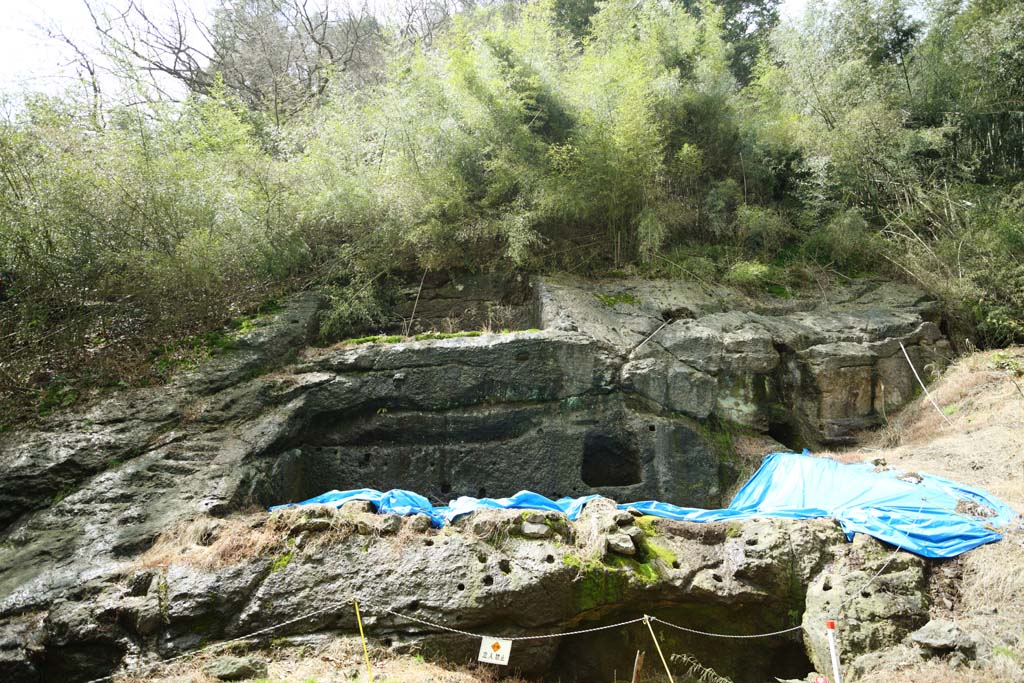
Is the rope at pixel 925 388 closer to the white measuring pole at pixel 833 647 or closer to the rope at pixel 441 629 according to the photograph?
the rope at pixel 441 629

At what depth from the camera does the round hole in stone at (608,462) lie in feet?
31.2

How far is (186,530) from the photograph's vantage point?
7109 millimetres

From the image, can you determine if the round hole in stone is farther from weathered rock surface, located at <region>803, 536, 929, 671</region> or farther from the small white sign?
the small white sign

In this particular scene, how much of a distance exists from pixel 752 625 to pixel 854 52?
39.9 feet

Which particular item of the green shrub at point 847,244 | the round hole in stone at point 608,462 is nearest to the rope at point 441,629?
the round hole in stone at point 608,462

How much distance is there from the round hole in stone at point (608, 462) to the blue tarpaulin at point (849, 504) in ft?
4.97

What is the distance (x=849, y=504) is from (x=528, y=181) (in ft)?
22.5

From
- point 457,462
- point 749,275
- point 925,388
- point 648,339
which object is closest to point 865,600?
point 648,339

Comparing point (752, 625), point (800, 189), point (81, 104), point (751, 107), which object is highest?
point (751, 107)

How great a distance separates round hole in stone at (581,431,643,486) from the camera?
9500 mm

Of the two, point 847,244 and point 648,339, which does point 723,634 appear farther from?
point 847,244

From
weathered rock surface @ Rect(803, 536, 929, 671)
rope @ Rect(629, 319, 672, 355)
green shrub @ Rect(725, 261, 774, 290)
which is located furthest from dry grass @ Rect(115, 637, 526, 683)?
green shrub @ Rect(725, 261, 774, 290)

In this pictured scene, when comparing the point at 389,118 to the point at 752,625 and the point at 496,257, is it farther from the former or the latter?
the point at 752,625

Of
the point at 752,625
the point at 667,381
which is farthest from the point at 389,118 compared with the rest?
the point at 752,625
